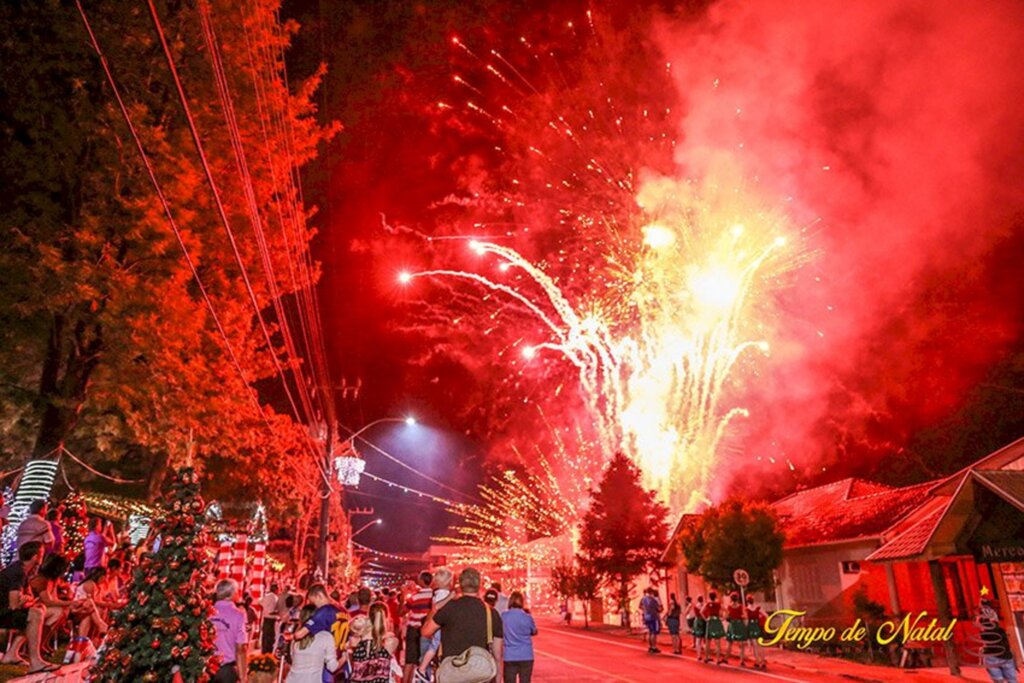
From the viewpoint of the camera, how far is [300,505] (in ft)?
110

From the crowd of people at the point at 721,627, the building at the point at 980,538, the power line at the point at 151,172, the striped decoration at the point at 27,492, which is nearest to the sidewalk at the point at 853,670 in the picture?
the crowd of people at the point at 721,627

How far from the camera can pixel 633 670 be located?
1579 cm

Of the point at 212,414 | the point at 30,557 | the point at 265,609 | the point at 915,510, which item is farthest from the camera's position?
the point at 915,510

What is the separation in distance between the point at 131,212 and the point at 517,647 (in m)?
11.2

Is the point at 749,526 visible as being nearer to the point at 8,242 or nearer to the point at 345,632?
the point at 345,632

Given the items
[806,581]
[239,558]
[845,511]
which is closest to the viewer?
[239,558]

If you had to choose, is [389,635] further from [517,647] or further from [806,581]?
[806,581]

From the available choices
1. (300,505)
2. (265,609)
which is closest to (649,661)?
(265,609)

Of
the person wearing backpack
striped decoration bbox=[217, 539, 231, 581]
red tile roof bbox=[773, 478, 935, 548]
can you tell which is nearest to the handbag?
the person wearing backpack

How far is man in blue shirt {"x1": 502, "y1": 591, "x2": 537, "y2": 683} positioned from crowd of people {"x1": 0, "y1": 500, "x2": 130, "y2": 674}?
4.79m

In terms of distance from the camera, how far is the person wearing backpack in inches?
243

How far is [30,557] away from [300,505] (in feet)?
82.6

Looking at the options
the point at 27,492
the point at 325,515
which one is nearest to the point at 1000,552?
the point at 325,515

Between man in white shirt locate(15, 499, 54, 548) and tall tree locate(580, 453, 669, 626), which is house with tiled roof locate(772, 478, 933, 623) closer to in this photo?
tall tree locate(580, 453, 669, 626)
